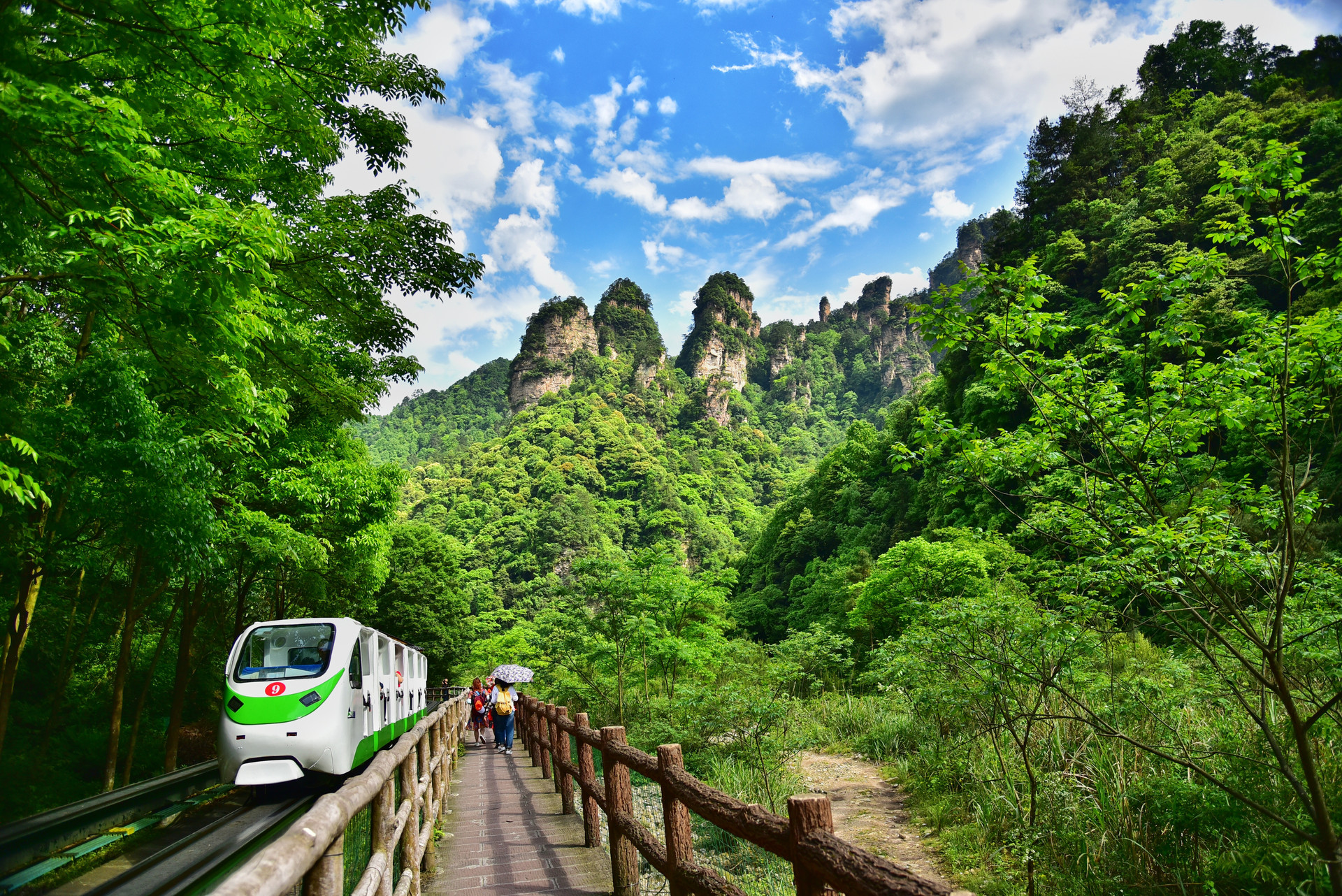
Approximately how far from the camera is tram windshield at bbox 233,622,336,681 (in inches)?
258

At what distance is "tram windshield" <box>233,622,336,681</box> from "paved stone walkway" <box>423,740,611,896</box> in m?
2.14

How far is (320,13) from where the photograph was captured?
18.1 feet

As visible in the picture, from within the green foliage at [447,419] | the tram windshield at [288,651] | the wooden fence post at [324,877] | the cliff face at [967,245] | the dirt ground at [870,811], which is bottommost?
the dirt ground at [870,811]

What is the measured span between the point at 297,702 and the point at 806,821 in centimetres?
604

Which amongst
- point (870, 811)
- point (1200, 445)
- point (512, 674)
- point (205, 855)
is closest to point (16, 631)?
point (205, 855)

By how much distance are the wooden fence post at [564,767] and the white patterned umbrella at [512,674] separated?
21.1ft

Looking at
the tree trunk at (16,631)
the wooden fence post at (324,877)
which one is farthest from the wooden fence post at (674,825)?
the tree trunk at (16,631)

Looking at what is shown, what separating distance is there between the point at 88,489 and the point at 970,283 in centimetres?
735

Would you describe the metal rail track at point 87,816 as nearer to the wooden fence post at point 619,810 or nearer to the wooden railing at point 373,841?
the wooden railing at point 373,841

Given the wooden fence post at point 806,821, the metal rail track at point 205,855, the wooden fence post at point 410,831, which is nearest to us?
the wooden fence post at point 806,821

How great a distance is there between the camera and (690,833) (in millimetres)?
3314

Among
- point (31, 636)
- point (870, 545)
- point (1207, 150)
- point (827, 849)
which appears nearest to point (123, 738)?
point (31, 636)

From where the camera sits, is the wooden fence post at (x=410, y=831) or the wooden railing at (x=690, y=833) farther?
the wooden fence post at (x=410, y=831)

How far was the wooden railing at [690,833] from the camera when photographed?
173 centimetres
